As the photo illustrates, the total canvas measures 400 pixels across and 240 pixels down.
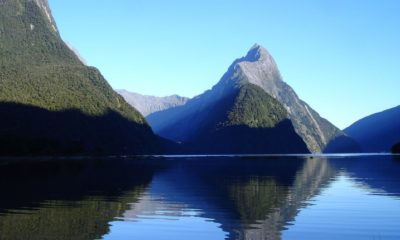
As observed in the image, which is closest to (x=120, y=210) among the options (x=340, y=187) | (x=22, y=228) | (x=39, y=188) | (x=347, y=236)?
(x=22, y=228)

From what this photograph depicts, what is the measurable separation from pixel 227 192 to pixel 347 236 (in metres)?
28.2

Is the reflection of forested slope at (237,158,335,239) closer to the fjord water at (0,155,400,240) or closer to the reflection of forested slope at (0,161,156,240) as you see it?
the fjord water at (0,155,400,240)

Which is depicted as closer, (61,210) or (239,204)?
(61,210)

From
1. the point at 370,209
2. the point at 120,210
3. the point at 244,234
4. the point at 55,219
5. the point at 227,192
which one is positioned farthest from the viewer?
the point at 227,192

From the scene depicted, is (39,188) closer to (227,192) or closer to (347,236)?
(227,192)

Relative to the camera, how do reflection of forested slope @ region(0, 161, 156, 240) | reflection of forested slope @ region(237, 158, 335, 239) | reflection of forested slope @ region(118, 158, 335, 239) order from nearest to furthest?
reflection of forested slope @ region(0, 161, 156, 240) < reflection of forested slope @ region(237, 158, 335, 239) < reflection of forested slope @ region(118, 158, 335, 239)

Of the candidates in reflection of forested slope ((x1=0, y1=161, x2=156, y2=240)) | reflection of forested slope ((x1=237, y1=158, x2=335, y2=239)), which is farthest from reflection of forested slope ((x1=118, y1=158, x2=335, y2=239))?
reflection of forested slope ((x1=0, y1=161, x2=156, y2=240))

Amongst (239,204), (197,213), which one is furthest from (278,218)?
(239,204)

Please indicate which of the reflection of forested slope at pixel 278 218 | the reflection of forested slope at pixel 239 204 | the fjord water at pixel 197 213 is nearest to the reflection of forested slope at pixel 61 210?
the fjord water at pixel 197 213

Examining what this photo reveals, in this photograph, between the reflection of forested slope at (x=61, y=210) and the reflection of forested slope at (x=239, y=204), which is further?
the reflection of forested slope at (x=239, y=204)

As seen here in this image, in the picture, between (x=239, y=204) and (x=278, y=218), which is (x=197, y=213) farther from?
(x=239, y=204)

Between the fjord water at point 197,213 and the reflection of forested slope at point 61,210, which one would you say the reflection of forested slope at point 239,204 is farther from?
the reflection of forested slope at point 61,210

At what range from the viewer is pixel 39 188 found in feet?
198

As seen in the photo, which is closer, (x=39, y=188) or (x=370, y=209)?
(x=370, y=209)
